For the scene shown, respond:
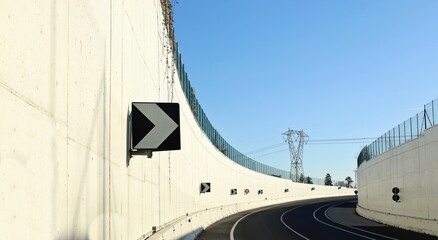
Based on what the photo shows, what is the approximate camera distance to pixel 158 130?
9.34 meters

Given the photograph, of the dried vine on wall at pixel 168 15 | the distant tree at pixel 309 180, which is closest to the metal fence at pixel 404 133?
the dried vine on wall at pixel 168 15

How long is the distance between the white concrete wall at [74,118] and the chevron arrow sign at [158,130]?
9.4 inches

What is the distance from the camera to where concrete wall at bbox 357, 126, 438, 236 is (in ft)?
90.1

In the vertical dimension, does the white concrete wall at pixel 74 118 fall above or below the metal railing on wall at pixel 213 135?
below

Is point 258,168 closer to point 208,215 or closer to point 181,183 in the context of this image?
point 208,215

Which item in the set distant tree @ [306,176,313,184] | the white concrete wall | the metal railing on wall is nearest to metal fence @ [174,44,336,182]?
the metal railing on wall

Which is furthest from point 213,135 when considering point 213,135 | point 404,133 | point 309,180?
point 309,180

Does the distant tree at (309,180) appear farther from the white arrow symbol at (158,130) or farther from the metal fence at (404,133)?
the white arrow symbol at (158,130)

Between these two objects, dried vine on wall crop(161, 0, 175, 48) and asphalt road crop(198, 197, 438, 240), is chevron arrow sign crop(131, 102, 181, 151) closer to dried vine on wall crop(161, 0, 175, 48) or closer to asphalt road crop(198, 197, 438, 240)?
dried vine on wall crop(161, 0, 175, 48)

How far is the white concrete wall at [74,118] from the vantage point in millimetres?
3994

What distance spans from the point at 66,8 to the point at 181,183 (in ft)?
55.7

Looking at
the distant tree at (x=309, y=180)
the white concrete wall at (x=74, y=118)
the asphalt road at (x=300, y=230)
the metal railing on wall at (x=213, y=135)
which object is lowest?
the asphalt road at (x=300, y=230)

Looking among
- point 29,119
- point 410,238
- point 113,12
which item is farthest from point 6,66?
point 410,238

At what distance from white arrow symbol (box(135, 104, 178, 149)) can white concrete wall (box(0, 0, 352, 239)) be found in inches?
15.5
